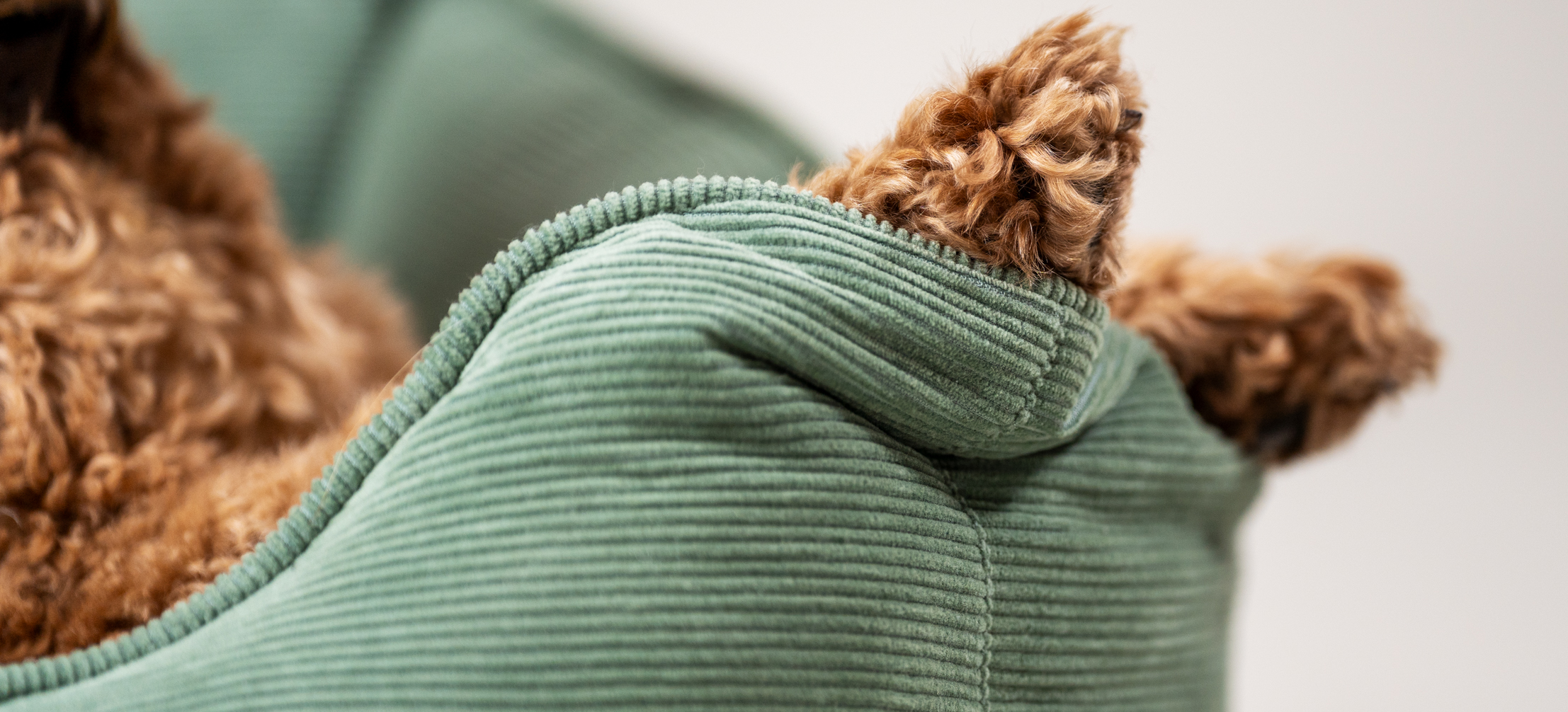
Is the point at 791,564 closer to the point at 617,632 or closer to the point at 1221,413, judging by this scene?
the point at 617,632

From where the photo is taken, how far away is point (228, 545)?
397mm

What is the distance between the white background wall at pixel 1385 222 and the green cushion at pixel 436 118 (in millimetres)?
212

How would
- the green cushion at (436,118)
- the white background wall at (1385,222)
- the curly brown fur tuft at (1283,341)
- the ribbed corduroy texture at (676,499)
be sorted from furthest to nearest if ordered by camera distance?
the white background wall at (1385,222) → the green cushion at (436,118) → the curly brown fur tuft at (1283,341) → the ribbed corduroy texture at (676,499)

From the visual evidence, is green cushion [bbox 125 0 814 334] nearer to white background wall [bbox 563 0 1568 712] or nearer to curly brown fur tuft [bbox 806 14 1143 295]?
white background wall [bbox 563 0 1568 712]

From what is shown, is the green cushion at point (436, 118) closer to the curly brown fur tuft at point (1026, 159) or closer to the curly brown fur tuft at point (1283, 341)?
the curly brown fur tuft at point (1283, 341)

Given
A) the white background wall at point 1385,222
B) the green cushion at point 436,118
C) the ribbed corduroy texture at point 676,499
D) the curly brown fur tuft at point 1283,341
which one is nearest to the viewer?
the ribbed corduroy texture at point 676,499

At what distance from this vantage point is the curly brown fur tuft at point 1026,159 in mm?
341

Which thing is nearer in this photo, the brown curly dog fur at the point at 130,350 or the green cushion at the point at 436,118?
the brown curly dog fur at the point at 130,350

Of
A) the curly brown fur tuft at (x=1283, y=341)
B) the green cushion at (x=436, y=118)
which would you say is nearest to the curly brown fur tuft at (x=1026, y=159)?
the curly brown fur tuft at (x=1283, y=341)

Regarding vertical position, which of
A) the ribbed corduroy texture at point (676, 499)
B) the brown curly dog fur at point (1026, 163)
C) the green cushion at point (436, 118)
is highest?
the brown curly dog fur at point (1026, 163)

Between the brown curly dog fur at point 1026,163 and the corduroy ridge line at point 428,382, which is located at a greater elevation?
the brown curly dog fur at point 1026,163

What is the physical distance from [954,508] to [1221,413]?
242 mm

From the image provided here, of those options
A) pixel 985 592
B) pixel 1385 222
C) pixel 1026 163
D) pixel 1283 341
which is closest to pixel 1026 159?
pixel 1026 163

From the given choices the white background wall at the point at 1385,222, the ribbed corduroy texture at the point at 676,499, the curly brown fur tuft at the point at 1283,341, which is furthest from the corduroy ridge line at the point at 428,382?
the white background wall at the point at 1385,222
